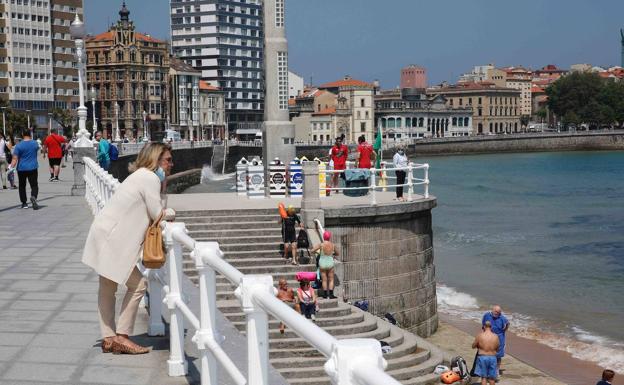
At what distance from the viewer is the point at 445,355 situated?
14.4 m

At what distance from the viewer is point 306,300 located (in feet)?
44.6

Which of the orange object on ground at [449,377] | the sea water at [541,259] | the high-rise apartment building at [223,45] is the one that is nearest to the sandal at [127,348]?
the orange object on ground at [449,377]

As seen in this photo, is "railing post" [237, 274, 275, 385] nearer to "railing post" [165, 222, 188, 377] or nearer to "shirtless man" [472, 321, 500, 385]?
"railing post" [165, 222, 188, 377]

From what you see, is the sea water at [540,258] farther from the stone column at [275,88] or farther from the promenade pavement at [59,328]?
the promenade pavement at [59,328]

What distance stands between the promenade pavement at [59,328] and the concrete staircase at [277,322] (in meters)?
3.22

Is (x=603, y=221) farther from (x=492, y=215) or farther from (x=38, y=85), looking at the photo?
(x=38, y=85)

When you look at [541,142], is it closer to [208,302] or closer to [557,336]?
[557,336]

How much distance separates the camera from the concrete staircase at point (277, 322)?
42.4ft

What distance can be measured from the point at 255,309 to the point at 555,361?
58.0ft

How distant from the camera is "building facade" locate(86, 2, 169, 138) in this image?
408ft

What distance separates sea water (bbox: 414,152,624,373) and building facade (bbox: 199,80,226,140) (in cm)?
6889

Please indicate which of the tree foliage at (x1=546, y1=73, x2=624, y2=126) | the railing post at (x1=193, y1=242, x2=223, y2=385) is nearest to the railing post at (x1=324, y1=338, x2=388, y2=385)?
the railing post at (x1=193, y1=242, x2=223, y2=385)

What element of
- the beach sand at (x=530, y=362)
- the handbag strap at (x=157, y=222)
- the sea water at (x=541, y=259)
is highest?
the handbag strap at (x=157, y=222)

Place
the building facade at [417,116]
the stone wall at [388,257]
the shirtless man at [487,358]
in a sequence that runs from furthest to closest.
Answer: the building facade at [417,116] < the stone wall at [388,257] < the shirtless man at [487,358]
